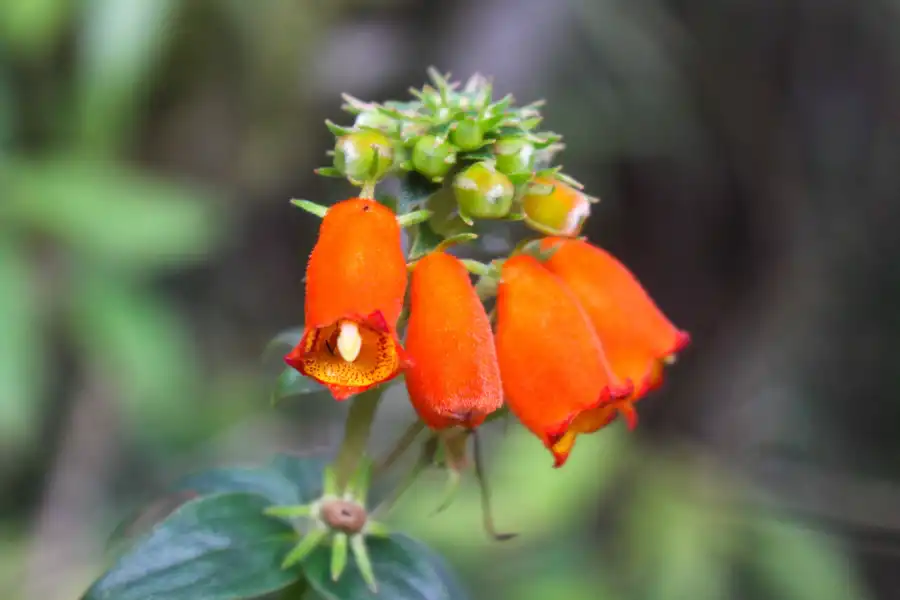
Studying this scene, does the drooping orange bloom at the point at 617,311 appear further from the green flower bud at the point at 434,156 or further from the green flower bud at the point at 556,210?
the green flower bud at the point at 434,156

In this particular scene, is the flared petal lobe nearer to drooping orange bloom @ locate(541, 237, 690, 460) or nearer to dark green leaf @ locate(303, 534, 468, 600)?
drooping orange bloom @ locate(541, 237, 690, 460)

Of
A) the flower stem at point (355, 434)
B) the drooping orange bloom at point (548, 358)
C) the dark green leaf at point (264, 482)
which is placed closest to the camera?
the drooping orange bloom at point (548, 358)

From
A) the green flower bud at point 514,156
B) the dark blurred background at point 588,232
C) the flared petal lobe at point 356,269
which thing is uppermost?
the green flower bud at point 514,156

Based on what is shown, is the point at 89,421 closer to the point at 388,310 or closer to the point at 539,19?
the point at 539,19

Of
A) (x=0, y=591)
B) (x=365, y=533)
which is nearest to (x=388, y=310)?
(x=365, y=533)

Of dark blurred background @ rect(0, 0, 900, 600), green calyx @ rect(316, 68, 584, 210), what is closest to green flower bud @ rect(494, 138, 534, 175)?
green calyx @ rect(316, 68, 584, 210)

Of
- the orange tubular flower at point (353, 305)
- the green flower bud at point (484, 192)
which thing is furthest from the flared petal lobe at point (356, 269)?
the green flower bud at point (484, 192)
